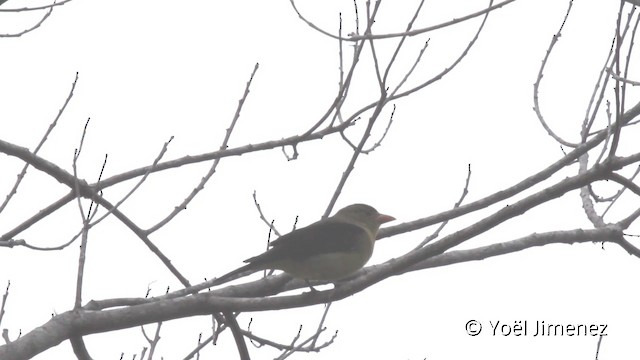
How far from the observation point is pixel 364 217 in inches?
266

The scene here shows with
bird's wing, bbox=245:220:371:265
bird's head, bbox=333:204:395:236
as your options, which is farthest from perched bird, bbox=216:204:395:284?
bird's head, bbox=333:204:395:236

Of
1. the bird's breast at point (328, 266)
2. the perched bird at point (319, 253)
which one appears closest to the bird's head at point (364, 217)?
the perched bird at point (319, 253)

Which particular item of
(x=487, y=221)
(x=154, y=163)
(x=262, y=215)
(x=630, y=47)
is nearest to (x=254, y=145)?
(x=154, y=163)

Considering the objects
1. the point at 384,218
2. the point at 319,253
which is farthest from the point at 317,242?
the point at 384,218

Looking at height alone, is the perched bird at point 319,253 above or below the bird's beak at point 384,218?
below

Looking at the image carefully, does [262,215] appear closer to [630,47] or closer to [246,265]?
[246,265]

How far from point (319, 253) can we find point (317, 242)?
17cm

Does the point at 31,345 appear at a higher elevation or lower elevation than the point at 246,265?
lower

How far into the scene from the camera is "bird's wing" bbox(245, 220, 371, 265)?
5387mm

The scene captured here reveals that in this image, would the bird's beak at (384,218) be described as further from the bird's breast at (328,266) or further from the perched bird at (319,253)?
the bird's breast at (328,266)

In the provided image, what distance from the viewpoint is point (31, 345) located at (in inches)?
157

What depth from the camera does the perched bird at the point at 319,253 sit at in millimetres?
5371

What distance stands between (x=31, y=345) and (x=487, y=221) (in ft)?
6.45

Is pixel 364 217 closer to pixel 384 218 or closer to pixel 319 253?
pixel 384 218
